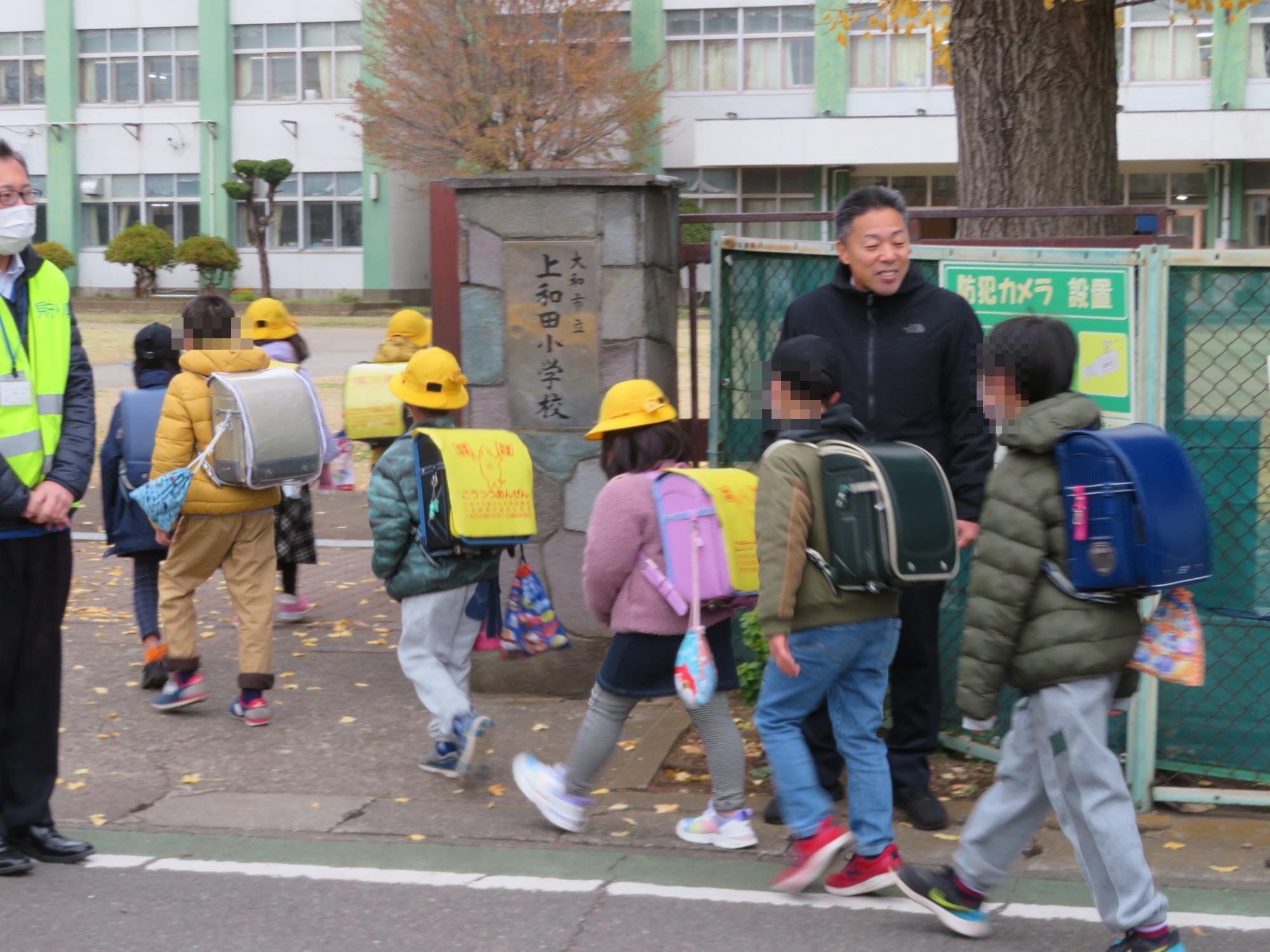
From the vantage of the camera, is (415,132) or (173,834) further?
(415,132)

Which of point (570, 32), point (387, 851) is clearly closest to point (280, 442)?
point (387, 851)

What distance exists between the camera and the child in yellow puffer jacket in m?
6.11

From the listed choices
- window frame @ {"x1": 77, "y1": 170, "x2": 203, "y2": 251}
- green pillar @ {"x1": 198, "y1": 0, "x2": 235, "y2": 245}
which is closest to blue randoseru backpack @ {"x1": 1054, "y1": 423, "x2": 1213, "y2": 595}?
green pillar @ {"x1": 198, "y1": 0, "x2": 235, "y2": 245}

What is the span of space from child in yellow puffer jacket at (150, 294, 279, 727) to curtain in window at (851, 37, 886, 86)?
34849 mm

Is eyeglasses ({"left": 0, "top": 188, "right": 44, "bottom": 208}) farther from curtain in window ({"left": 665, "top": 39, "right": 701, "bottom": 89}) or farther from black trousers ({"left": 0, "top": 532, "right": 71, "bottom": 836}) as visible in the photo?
curtain in window ({"left": 665, "top": 39, "right": 701, "bottom": 89})

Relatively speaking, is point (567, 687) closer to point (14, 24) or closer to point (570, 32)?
point (570, 32)

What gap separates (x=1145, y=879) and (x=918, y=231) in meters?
3.46

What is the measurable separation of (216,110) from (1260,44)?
28491 millimetres

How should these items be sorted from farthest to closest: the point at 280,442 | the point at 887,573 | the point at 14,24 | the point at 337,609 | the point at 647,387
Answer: the point at 14,24 → the point at 337,609 → the point at 280,442 → the point at 647,387 → the point at 887,573

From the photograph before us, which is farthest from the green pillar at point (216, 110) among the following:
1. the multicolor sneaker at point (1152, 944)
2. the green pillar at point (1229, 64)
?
the multicolor sneaker at point (1152, 944)

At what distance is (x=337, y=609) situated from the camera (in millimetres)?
8594

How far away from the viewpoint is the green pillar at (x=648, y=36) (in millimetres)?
39625

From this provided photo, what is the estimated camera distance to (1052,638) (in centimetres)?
369

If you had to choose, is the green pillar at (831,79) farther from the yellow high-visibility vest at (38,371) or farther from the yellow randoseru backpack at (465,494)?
the yellow high-visibility vest at (38,371)
